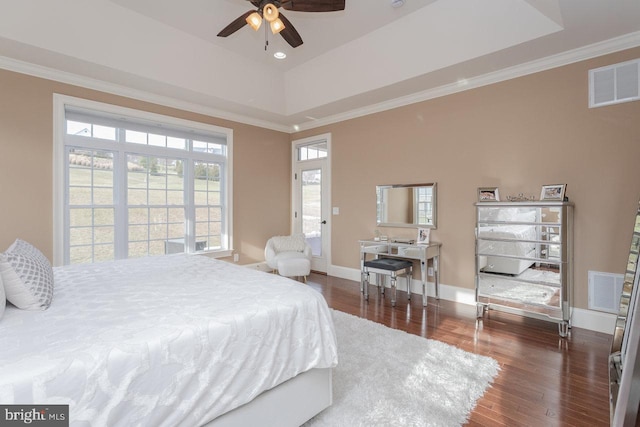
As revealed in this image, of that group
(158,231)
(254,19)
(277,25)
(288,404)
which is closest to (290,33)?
(277,25)

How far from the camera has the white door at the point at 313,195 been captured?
18.2 feet

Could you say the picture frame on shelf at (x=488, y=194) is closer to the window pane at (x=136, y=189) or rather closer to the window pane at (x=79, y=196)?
the window pane at (x=136, y=189)

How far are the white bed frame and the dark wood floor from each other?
0.91 meters

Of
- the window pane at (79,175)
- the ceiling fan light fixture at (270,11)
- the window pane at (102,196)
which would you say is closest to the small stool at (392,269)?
the ceiling fan light fixture at (270,11)

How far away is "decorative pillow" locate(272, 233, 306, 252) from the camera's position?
5066 mm

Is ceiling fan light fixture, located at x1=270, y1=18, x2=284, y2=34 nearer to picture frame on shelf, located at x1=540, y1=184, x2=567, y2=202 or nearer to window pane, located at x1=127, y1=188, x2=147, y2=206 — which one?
window pane, located at x1=127, y1=188, x2=147, y2=206

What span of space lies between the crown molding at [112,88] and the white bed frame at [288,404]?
4.16m

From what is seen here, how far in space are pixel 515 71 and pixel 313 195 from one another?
3.51 metres

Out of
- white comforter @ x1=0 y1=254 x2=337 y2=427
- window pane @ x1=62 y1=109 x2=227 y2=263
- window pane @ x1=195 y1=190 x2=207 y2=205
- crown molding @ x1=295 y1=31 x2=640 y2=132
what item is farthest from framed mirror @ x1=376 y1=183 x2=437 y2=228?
white comforter @ x1=0 y1=254 x2=337 y2=427

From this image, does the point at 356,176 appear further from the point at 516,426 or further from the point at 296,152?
the point at 516,426

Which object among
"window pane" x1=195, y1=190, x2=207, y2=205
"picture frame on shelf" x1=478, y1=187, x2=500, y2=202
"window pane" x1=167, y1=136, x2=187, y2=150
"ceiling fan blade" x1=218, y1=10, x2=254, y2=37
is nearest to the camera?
"ceiling fan blade" x1=218, y1=10, x2=254, y2=37

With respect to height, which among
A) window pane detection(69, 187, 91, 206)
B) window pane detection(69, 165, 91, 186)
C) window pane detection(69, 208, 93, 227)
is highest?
window pane detection(69, 165, 91, 186)

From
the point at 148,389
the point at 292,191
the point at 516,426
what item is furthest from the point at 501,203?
the point at 292,191

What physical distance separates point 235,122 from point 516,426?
5097mm
